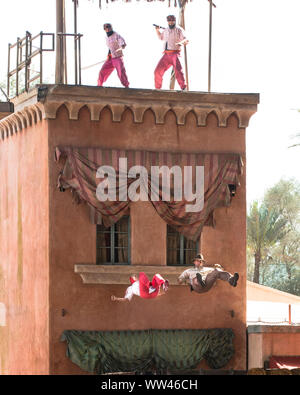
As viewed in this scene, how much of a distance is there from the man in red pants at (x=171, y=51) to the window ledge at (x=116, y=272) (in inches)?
164

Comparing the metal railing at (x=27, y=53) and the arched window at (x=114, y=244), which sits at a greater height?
the metal railing at (x=27, y=53)

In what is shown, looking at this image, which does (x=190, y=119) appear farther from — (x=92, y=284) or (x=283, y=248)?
(x=283, y=248)

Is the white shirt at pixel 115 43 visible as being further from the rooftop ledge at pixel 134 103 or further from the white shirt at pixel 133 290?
the white shirt at pixel 133 290

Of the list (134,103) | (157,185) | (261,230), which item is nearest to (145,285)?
(157,185)

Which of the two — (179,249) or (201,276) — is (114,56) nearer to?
(179,249)

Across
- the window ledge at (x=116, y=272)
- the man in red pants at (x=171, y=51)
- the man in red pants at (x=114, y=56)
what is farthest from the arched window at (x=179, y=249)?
the man in red pants at (x=114, y=56)

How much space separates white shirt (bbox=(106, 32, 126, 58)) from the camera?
88.9ft

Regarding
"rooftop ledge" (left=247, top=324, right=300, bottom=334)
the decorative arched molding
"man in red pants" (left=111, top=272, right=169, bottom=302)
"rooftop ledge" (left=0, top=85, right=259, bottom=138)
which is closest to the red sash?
"man in red pants" (left=111, top=272, right=169, bottom=302)

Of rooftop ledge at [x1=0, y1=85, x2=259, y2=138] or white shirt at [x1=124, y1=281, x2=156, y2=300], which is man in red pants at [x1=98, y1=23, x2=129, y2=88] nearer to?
rooftop ledge at [x1=0, y1=85, x2=259, y2=138]

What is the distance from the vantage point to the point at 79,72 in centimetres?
2695

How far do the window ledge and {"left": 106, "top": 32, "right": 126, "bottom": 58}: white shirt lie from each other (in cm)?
476

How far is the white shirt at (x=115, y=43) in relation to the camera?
88.9 ft
